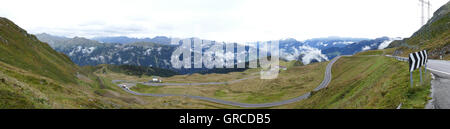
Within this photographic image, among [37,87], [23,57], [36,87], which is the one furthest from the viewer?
[23,57]

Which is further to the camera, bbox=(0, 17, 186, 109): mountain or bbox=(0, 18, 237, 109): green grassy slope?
bbox=(0, 18, 237, 109): green grassy slope

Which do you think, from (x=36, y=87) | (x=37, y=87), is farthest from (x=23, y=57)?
(x=36, y=87)

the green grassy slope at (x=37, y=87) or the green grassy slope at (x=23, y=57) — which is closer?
the green grassy slope at (x=37, y=87)

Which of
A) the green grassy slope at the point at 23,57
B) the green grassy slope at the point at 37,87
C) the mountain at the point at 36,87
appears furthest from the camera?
the green grassy slope at the point at 23,57

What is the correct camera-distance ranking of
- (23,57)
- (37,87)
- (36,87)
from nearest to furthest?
(36,87)
(37,87)
(23,57)

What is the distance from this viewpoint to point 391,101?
1433 cm

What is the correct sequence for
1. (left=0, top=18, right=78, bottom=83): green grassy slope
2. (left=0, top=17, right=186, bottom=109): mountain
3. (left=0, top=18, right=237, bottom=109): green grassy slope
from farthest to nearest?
(left=0, top=18, right=78, bottom=83): green grassy slope → (left=0, top=18, right=237, bottom=109): green grassy slope → (left=0, top=17, right=186, bottom=109): mountain

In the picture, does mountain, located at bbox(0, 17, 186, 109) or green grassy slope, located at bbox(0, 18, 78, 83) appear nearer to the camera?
mountain, located at bbox(0, 17, 186, 109)

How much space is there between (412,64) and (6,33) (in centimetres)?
10415

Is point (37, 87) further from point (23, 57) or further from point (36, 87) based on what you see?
point (23, 57)

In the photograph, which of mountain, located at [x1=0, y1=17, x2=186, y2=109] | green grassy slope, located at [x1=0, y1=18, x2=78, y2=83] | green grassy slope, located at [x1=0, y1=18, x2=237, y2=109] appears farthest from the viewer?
green grassy slope, located at [x1=0, y1=18, x2=78, y2=83]
